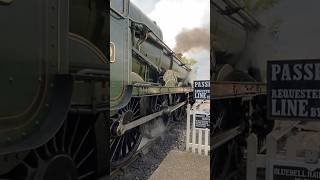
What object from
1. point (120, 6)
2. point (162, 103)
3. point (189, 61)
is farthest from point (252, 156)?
point (120, 6)

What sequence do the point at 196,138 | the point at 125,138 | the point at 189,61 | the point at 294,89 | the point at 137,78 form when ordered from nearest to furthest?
the point at 294,89 < the point at 189,61 < the point at 196,138 < the point at 137,78 < the point at 125,138

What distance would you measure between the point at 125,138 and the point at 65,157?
0.46 m

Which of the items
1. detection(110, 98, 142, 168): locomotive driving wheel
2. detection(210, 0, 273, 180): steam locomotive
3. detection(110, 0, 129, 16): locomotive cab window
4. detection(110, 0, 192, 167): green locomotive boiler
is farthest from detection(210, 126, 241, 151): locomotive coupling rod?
detection(110, 0, 129, 16): locomotive cab window

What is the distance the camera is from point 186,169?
3.69 feet

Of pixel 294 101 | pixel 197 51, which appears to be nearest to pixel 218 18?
pixel 197 51

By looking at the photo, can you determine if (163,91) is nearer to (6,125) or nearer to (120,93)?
(120,93)

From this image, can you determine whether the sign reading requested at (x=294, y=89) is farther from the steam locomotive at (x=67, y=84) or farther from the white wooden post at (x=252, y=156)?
the steam locomotive at (x=67, y=84)

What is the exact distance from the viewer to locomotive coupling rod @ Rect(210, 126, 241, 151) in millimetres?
1096

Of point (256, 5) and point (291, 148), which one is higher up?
point (256, 5)

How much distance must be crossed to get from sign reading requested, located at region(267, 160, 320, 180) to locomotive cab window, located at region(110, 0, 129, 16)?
0.63m

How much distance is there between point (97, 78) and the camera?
105cm

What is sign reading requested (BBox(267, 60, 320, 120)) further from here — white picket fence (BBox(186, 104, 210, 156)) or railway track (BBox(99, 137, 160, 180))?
railway track (BBox(99, 137, 160, 180))

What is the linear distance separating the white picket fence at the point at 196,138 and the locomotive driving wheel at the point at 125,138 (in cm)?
22

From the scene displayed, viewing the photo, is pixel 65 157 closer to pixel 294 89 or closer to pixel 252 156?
pixel 252 156
